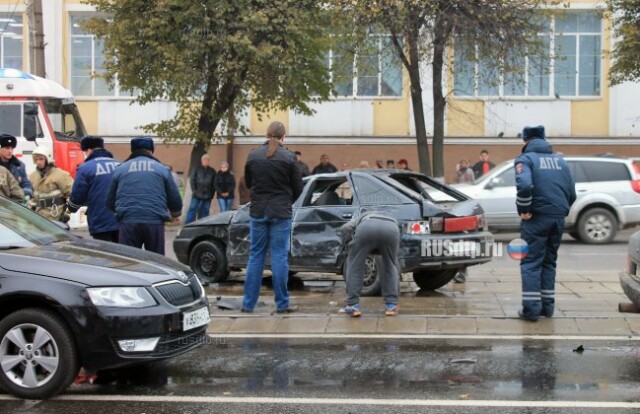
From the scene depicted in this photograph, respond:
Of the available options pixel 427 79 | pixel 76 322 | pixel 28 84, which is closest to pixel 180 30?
pixel 28 84

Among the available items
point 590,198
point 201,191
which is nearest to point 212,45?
point 201,191

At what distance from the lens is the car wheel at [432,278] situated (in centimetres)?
1077

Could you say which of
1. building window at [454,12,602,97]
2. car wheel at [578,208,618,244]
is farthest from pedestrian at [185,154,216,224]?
building window at [454,12,602,97]

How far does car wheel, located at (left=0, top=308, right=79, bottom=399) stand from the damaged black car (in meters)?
4.70

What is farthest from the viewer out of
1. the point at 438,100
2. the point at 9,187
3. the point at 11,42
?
the point at 11,42

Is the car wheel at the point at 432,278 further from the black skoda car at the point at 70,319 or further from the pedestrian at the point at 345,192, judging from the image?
the black skoda car at the point at 70,319

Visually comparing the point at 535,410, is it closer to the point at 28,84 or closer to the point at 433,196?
the point at 433,196

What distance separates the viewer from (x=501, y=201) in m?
17.9

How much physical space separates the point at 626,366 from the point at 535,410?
1553 mm

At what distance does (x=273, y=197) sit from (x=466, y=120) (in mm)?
18779

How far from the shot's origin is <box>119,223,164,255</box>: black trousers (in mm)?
8531

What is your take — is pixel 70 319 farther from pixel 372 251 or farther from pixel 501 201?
pixel 501 201

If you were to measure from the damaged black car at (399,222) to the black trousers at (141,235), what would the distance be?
2331mm

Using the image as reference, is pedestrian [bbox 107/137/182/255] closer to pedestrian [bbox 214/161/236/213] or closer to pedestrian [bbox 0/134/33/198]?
pedestrian [bbox 0/134/33/198]
